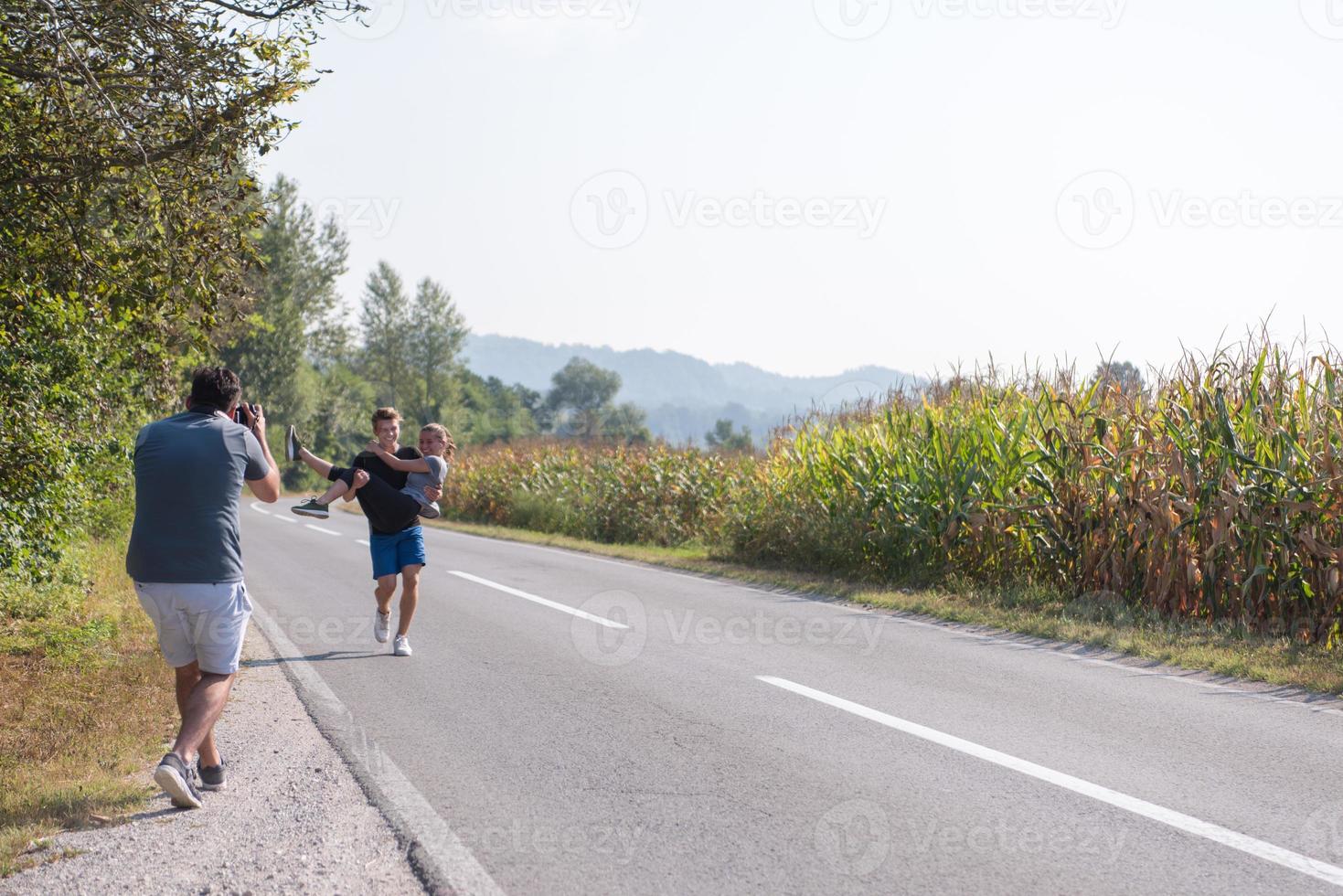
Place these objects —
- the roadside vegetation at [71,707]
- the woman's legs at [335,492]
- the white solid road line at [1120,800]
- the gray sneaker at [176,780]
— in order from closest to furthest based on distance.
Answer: the white solid road line at [1120,800] → the gray sneaker at [176,780] → the roadside vegetation at [71,707] → the woman's legs at [335,492]

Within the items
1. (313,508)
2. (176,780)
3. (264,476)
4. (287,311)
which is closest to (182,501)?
(264,476)

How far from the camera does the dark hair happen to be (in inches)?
189

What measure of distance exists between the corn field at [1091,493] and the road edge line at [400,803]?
24.2 feet

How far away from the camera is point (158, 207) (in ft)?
25.1

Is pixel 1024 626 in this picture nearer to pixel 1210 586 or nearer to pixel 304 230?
pixel 1210 586

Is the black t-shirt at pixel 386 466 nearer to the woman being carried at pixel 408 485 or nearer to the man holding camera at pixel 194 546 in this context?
the woman being carried at pixel 408 485

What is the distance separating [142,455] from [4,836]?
1.62m

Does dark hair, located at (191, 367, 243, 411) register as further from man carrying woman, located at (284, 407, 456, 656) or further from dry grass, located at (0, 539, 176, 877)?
man carrying woman, located at (284, 407, 456, 656)

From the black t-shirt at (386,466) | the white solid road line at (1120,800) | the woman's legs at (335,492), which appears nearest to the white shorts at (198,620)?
the woman's legs at (335,492)

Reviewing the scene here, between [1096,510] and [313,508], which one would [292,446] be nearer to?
[313,508]

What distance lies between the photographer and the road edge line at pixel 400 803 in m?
4.02

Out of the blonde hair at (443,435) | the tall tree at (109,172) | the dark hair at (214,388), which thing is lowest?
the blonde hair at (443,435)

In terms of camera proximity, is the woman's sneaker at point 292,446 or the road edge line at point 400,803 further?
the woman's sneaker at point 292,446

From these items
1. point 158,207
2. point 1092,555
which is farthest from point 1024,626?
point 158,207
